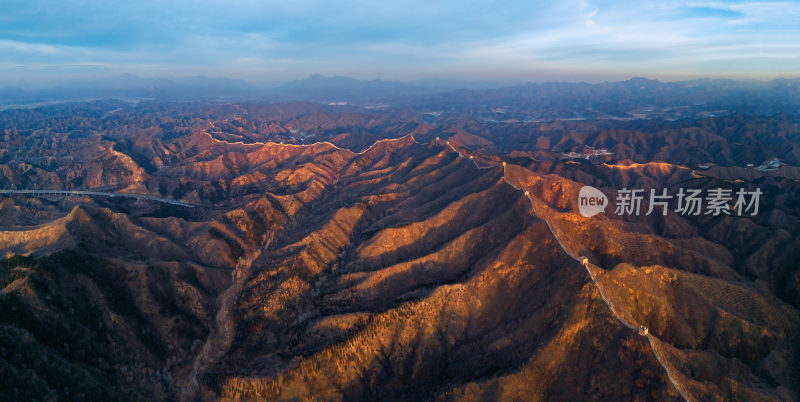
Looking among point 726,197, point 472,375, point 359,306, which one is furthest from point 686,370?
point 726,197

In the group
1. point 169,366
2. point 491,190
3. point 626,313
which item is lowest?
point 169,366

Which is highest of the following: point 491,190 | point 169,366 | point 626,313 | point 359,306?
point 491,190

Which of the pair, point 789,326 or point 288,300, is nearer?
point 789,326

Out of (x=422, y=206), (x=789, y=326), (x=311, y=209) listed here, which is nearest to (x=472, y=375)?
(x=789, y=326)

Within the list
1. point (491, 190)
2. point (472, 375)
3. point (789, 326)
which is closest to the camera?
point (472, 375)

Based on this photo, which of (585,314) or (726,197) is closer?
(585,314)

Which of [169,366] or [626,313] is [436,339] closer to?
[626,313]

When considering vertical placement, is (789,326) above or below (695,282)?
below

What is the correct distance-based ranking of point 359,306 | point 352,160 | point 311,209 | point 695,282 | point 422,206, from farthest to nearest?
point 352,160 < point 311,209 < point 422,206 < point 359,306 < point 695,282

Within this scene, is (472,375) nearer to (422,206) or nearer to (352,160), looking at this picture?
(422,206)
